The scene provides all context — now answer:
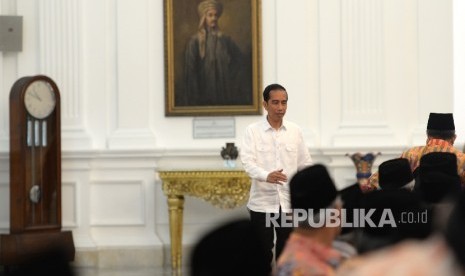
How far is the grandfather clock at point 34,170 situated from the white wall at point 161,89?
17.4 inches

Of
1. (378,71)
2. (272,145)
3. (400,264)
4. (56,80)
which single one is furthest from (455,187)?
(56,80)

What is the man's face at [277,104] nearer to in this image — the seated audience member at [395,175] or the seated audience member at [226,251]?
the seated audience member at [395,175]

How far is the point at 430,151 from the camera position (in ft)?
24.8

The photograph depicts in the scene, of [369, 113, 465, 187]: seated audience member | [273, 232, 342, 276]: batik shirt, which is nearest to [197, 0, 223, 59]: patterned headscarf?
[369, 113, 465, 187]: seated audience member

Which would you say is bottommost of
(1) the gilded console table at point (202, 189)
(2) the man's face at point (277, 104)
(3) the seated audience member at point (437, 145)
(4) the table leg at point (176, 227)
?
(4) the table leg at point (176, 227)

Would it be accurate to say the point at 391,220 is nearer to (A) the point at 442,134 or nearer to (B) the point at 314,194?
(B) the point at 314,194

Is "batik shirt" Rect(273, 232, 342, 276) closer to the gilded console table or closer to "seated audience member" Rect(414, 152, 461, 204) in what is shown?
"seated audience member" Rect(414, 152, 461, 204)

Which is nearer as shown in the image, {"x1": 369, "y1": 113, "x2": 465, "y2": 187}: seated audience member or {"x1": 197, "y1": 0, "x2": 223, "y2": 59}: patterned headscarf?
{"x1": 369, "y1": 113, "x2": 465, "y2": 187}: seated audience member

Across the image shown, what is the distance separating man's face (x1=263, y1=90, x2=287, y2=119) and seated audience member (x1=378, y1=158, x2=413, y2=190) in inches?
70.6

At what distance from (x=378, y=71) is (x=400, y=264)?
9.55 m

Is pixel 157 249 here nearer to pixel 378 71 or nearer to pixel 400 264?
pixel 378 71

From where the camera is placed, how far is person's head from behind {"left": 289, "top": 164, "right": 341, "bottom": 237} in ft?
14.7

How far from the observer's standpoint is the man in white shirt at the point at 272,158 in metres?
8.07
